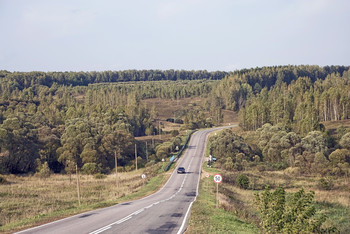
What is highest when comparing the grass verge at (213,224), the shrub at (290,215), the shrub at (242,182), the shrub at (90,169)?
the shrub at (290,215)

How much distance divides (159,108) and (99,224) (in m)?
175

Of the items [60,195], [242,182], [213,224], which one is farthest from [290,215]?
[60,195]

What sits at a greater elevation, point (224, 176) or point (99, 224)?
point (99, 224)

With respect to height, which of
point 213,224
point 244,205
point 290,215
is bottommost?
point 244,205

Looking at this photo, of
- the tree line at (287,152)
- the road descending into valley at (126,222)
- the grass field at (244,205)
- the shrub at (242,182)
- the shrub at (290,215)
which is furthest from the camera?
the tree line at (287,152)

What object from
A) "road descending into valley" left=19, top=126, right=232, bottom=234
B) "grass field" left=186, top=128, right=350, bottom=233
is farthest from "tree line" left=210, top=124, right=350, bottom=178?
"road descending into valley" left=19, top=126, right=232, bottom=234

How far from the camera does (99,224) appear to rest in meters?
18.8

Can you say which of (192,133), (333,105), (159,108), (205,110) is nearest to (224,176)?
(192,133)

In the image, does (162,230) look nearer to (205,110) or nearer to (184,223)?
(184,223)

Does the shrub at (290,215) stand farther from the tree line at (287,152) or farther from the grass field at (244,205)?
the tree line at (287,152)

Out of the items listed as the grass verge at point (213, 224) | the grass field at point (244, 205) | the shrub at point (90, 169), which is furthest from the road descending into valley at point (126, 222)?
the shrub at point (90, 169)

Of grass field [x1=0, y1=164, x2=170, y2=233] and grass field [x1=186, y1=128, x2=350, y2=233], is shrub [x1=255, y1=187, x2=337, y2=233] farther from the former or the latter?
grass field [x1=0, y1=164, x2=170, y2=233]

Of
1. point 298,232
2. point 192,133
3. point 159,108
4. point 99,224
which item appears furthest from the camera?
point 159,108

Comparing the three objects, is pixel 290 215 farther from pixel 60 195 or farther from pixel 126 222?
pixel 60 195
